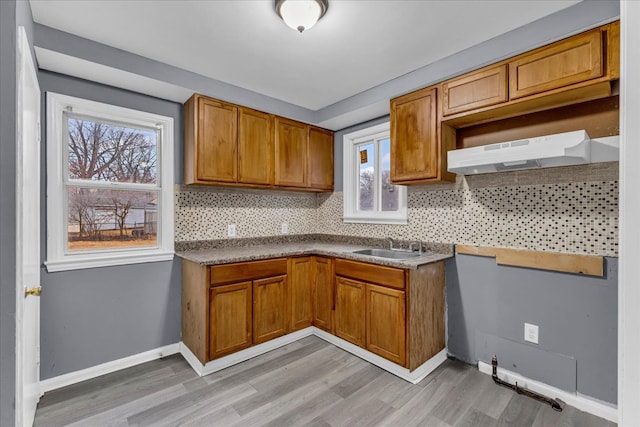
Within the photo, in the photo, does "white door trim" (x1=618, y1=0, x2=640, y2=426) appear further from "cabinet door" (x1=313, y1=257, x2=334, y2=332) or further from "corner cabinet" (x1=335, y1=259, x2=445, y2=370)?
"cabinet door" (x1=313, y1=257, x2=334, y2=332)

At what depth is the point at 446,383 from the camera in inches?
91.7

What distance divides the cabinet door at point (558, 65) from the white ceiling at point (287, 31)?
22 cm

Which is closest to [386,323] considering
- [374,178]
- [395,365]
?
[395,365]

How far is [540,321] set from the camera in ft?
7.27

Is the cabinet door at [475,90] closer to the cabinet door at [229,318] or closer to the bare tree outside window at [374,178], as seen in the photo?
the bare tree outside window at [374,178]

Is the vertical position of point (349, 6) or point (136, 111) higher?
point (349, 6)

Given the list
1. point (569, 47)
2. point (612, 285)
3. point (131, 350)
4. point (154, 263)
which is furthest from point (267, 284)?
point (569, 47)

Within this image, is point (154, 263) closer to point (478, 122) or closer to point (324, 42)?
point (324, 42)

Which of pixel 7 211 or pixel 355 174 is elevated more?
pixel 355 174

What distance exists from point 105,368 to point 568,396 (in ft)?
11.1

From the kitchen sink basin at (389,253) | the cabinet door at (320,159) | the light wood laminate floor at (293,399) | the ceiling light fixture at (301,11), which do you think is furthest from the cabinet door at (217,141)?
the light wood laminate floor at (293,399)

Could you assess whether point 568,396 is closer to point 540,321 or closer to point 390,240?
point 540,321

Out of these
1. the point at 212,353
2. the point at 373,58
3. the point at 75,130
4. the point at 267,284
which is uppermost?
the point at 373,58

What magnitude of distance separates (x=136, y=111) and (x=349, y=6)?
76.9 inches
